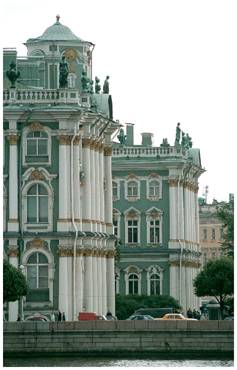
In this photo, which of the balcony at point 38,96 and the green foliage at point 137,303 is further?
the green foliage at point 137,303

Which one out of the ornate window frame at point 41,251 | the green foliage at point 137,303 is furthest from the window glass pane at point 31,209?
the green foliage at point 137,303

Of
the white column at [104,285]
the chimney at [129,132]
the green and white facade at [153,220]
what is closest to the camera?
the white column at [104,285]

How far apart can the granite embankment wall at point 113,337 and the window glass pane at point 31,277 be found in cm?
1083

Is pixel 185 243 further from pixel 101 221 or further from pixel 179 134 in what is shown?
pixel 101 221

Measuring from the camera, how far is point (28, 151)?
246 feet

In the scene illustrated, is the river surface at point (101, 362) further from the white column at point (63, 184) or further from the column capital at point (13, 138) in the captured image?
the column capital at point (13, 138)

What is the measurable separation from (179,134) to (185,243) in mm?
6403

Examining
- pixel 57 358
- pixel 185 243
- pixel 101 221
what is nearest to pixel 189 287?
pixel 185 243

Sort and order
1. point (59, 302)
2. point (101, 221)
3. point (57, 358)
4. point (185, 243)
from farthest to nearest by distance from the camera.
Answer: point (185, 243) → point (101, 221) → point (59, 302) → point (57, 358)

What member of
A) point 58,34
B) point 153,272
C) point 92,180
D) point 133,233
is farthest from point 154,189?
point 92,180

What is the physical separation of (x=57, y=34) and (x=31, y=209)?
11216 millimetres

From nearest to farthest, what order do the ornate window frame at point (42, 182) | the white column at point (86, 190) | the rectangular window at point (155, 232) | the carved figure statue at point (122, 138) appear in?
the ornate window frame at point (42, 182) → the white column at point (86, 190) → the rectangular window at point (155, 232) → the carved figure statue at point (122, 138)

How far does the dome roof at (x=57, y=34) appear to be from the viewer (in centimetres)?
8381

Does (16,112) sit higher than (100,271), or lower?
higher
